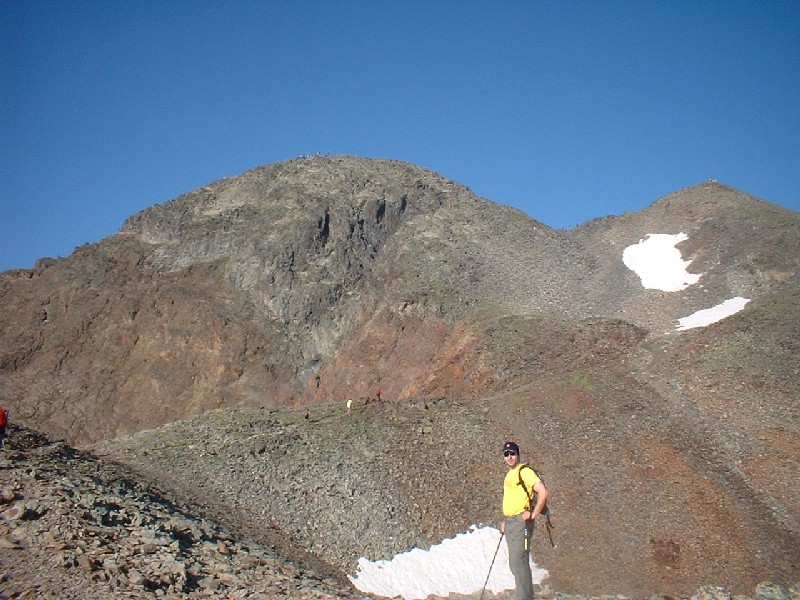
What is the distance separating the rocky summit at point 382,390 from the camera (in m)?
17.1

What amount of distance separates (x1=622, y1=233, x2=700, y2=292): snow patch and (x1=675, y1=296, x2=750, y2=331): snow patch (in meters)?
3.24

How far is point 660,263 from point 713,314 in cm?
821

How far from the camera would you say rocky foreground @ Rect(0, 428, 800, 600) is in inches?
455

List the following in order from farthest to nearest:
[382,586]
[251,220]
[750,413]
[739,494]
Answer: [251,220] → [750,413] → [739,494] → [382,586]

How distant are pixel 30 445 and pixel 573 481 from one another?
1659cm

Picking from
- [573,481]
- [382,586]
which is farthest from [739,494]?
[382,586]

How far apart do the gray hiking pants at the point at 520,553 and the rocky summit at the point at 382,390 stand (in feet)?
11.5

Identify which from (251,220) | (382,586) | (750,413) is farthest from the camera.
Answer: (251,220)

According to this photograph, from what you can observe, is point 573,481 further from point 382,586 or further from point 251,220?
point 251,220

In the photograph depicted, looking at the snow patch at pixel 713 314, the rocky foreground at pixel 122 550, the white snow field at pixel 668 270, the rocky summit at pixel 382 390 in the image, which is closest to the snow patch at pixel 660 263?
the white snow field at pixel 668 270

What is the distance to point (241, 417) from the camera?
2584cm

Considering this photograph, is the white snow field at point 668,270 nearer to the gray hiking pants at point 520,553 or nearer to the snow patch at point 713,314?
the snow patch at point 713,314

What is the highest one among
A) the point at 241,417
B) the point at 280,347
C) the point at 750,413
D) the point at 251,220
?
the point at 251,220

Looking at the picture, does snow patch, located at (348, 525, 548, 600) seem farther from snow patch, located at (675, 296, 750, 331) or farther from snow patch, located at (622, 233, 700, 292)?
snow patch, located at (622, 233, 700, 292)
